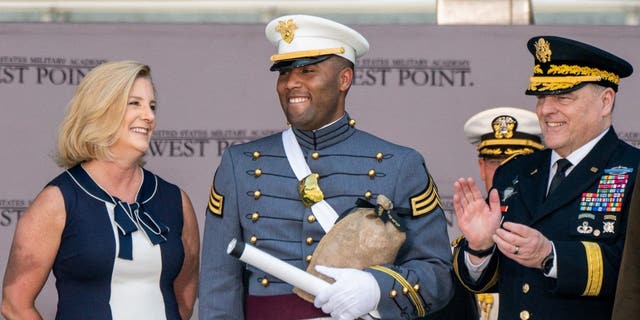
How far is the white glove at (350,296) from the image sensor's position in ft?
16.4

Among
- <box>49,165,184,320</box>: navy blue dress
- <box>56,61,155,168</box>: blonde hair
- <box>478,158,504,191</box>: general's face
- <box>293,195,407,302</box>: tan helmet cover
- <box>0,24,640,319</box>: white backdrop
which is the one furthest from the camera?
<box>0,24,640,319</box>: white backdrop

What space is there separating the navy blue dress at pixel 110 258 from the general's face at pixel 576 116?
4.62 ft

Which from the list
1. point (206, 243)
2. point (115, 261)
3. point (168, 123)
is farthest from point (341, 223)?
point (168, 123)

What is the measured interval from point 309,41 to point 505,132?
161 cm

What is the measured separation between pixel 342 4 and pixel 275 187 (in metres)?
2.38

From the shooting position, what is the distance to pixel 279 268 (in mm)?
5043

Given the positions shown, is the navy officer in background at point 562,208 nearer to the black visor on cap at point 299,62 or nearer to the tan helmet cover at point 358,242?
the tan helmet cover at point 358,242

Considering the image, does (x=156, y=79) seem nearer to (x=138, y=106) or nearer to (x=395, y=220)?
(x=138, y=106)

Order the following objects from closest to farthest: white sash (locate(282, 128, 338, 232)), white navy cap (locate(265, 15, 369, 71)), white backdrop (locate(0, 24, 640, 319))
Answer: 1. white sash (locate(282, 128, 338, 232))
2. white navy cap (locate(265, 15, 369, 71))
3. white backdrop (locate(0, 24, 640, 319))

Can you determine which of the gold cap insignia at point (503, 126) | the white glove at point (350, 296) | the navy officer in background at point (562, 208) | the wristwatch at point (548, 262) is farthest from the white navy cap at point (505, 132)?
the white glove at point (350, 296)

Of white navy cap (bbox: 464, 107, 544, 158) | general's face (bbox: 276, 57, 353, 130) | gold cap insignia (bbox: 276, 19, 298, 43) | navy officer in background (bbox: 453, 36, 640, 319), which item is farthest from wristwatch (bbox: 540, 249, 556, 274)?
white navy cap (bbox: 464, 107, 544, 158)

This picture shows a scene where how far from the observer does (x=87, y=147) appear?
5.68 m

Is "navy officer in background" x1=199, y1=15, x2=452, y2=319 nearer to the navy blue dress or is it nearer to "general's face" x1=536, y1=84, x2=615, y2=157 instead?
the navy blue dress

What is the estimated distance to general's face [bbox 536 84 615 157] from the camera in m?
5.26
